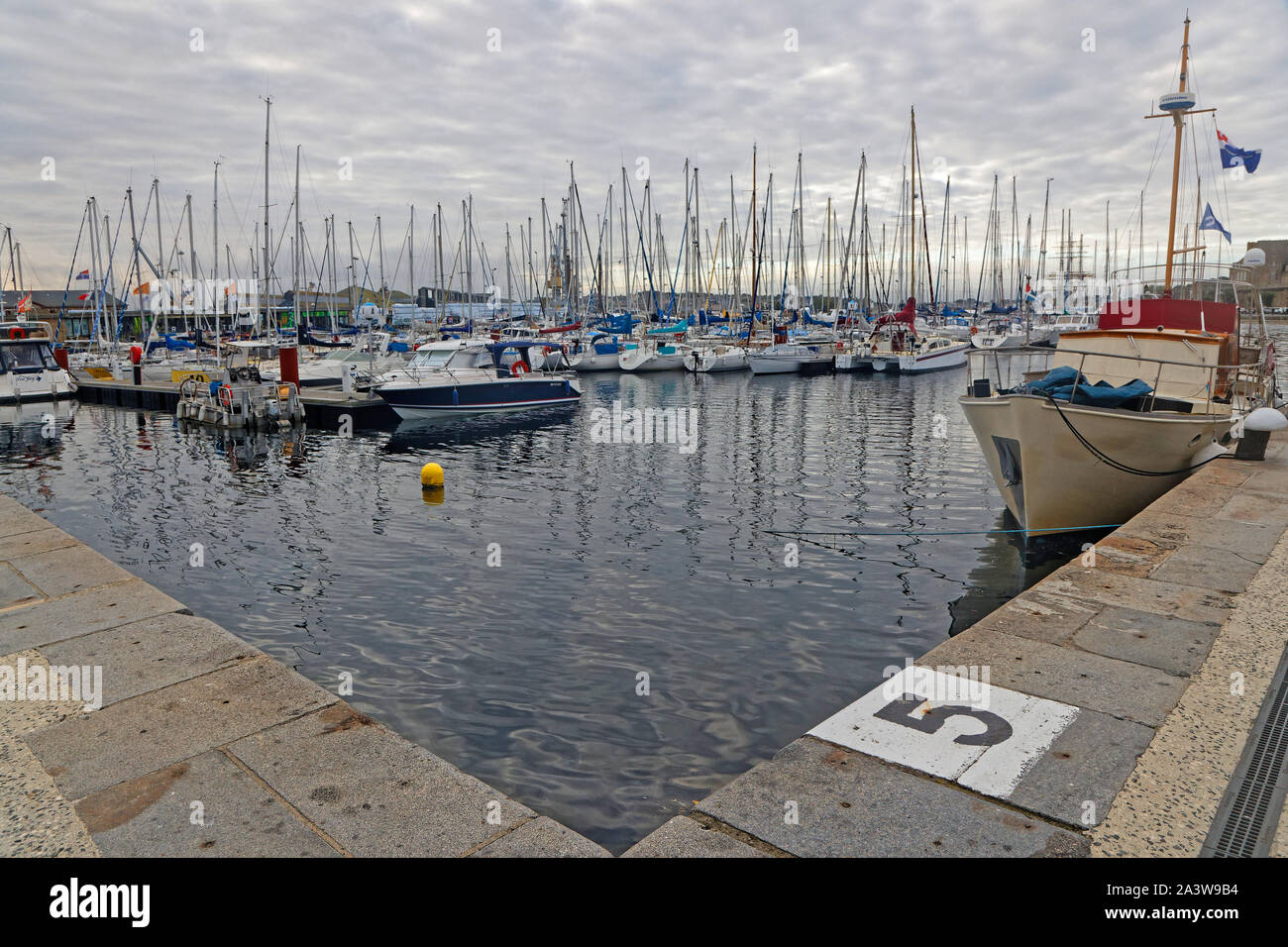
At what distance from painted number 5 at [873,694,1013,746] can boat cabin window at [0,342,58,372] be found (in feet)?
121

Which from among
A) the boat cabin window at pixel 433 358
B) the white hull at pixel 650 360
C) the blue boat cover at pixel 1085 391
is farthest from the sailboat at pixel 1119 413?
the white hull at pixel 650 360

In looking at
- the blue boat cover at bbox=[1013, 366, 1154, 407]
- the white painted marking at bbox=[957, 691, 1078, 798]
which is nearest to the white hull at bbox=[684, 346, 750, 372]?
the blue boat cover at bbox=[1013, 366, 1154, 407]

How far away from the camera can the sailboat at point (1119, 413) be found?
11641 mm

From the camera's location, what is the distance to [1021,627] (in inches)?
265

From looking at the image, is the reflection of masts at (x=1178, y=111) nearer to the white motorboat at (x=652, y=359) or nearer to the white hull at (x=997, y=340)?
the white motorboat at (x=652, y=359)

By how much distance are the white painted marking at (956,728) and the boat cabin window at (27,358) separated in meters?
36.9

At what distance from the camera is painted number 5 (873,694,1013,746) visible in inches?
193

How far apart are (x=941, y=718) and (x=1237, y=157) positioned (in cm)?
1743

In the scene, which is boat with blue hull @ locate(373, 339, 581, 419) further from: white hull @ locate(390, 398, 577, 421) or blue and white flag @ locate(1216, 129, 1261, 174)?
blue and white flag @ locate(1216, 129, 1261, 174)

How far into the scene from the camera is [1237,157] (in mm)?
16922
